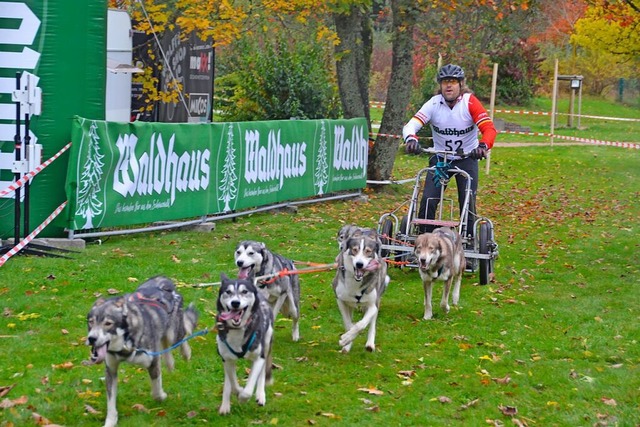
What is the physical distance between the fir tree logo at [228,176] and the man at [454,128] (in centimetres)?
477

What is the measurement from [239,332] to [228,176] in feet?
31.4

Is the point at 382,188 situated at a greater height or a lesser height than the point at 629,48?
lesser

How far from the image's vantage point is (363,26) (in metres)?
24.9

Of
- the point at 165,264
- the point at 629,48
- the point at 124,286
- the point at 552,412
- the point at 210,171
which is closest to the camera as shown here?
the point at 552,412

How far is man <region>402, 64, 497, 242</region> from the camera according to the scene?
11188 millimetres

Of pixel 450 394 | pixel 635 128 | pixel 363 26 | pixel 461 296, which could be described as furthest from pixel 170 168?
pixel 635 128

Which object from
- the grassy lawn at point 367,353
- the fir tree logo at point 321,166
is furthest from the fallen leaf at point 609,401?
the fir tree logo at point 321,166

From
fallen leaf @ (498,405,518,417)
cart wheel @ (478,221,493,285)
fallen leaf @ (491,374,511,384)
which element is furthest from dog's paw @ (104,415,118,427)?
cart wheel @ (478,221,493,285)

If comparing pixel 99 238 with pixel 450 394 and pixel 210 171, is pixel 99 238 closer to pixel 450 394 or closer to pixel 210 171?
pixel 210 171

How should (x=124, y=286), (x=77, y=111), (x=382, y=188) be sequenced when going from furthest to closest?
(x=382, y=188) → (x=77, y=111) → (x=124, y=286)

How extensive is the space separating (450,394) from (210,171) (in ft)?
28.3

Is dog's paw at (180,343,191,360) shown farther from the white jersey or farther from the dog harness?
the white jersey

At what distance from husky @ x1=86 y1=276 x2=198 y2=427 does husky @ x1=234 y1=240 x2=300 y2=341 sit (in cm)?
119

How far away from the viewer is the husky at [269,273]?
330 inches
